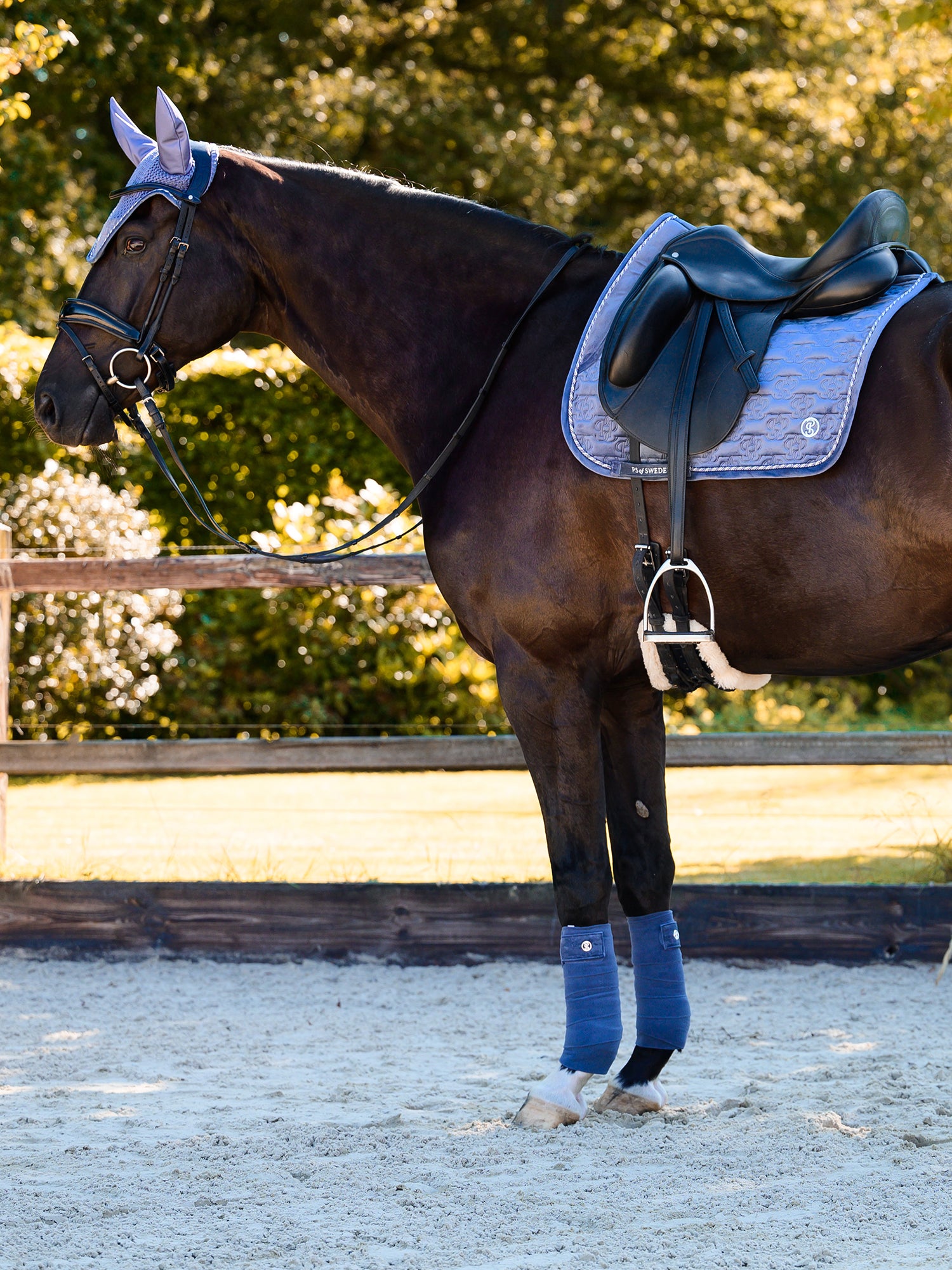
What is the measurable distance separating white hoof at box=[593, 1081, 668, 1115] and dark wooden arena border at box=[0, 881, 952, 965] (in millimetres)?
1419

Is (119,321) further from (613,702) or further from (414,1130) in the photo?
(414,1130)

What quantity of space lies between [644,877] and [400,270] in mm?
1692

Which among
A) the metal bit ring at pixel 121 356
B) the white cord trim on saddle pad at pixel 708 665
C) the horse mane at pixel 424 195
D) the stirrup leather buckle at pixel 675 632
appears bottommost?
the white cord trim on saddle pad at pixel 708 665

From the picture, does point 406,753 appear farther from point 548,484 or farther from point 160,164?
point 160,164

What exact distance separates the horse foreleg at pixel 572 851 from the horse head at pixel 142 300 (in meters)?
1.17

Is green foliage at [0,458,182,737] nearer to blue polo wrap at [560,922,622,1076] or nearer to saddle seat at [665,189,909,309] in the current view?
blue polo wrap at [560,922,622,1076]

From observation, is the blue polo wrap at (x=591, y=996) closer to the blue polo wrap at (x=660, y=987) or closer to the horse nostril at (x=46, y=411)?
the blue polo wrap at (x=660, y=987)

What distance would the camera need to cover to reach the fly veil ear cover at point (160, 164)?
326 centimetres

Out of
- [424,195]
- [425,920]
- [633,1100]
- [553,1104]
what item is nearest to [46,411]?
[424,195]

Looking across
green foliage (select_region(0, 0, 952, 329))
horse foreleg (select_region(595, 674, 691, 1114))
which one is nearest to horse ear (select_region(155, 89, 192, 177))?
horse foreleg (select_region(595, 674, 691, 1114))

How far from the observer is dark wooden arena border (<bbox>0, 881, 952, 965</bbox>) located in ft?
15.7

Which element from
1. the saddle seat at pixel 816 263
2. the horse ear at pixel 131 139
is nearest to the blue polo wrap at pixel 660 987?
the saddle seat at pixel 816 263

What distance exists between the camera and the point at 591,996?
329cm

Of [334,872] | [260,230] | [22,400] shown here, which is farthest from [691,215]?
[260,230]
